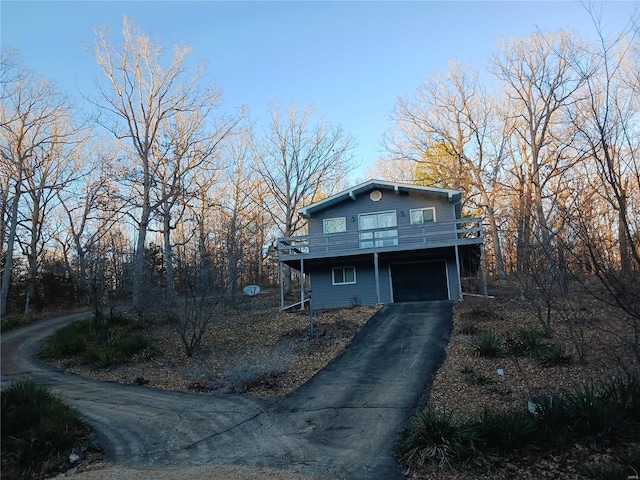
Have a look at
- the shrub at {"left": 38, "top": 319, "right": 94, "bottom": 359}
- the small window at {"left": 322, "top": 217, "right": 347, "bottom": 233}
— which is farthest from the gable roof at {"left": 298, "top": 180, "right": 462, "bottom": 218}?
the shrub at {"left": 38, "top": 319, "right": 94, "bottom": 359}

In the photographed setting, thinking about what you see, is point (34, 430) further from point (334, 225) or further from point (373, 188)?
point (373, 188)

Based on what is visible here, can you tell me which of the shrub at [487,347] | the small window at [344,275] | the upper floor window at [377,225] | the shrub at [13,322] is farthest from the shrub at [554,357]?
the shrub at [13,322]

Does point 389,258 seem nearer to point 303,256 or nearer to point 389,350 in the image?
point 303,256

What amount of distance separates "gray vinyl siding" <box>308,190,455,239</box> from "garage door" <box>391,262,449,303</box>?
2180 millimetres

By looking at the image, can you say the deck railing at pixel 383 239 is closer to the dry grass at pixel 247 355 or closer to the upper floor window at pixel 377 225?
the upper floor window at pixel 377 225

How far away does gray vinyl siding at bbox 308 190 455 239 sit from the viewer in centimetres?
2050

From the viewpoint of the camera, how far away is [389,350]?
11789 mm

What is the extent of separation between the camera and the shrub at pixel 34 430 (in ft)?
20.7

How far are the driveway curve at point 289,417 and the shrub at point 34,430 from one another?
0.59 m

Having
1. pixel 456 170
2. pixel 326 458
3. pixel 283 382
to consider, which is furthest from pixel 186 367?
pixel 456 170

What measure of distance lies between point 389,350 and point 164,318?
1031 centimetres

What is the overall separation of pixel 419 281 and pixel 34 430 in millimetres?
16857

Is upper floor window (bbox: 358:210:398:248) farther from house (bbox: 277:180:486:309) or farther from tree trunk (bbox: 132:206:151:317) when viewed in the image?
tree trunk (bbox: 132:206:151:317)

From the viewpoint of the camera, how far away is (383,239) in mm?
18875
